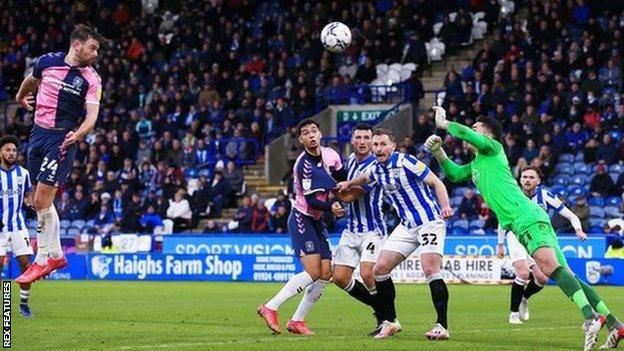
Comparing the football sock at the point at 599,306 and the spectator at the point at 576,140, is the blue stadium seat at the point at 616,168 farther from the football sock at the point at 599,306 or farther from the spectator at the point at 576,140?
the football sock at the point at 599,306

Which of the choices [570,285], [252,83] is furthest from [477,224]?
[570,285]

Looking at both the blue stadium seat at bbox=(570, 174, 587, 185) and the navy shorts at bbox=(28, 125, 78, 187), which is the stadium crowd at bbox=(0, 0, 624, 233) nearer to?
the blue stadium seat at bbox=(570, 174, 587, 185)

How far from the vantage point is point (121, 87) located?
42656 millimetres

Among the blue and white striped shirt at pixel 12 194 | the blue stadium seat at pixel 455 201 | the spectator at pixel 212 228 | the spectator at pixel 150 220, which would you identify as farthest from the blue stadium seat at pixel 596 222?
the blue and white striped shirt at pixel 12 194

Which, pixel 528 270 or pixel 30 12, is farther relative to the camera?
pixel 30 12

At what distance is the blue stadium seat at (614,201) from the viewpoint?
99.0 ft

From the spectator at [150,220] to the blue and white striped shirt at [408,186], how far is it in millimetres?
20975

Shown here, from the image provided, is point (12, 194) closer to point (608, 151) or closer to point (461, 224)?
point (461, 224)

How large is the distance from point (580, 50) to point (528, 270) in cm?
1602

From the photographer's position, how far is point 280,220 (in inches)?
1304

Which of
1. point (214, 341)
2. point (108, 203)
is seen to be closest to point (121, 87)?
point (108, 203)

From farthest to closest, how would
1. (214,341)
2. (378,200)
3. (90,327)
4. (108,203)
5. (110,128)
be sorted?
(110,128) → (108,203) → (90,327) → (378,200) → (214,341)

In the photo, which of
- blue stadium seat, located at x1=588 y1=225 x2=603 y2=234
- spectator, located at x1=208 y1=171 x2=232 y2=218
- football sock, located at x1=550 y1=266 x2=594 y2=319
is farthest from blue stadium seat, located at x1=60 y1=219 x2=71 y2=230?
football sock, located at x1=550 y1=266 x2=594 y2=319

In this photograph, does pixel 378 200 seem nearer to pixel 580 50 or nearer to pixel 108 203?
pixel 580 50
